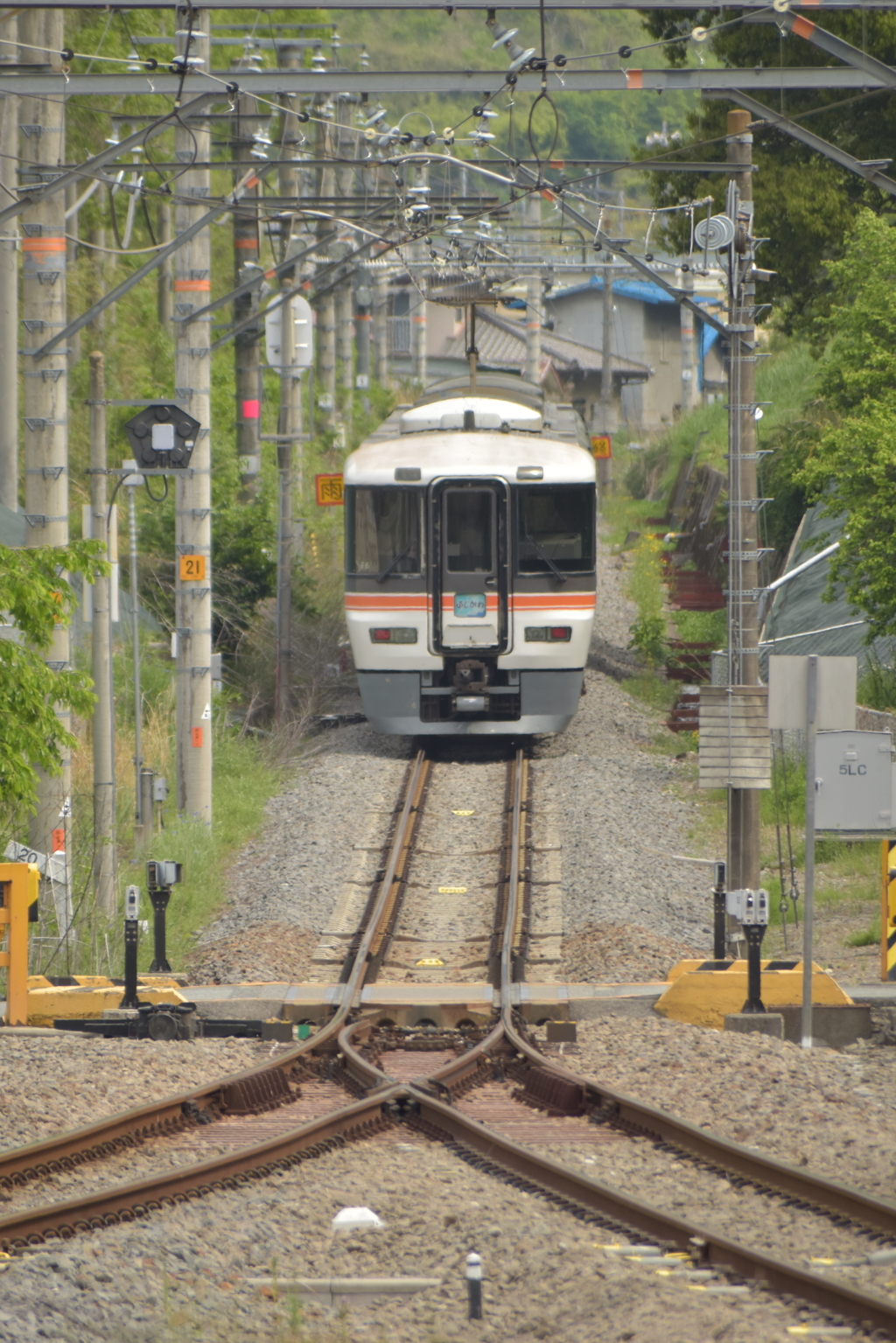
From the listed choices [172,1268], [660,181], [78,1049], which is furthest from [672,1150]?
[660,181]

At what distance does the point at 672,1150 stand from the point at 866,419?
32.8 ft

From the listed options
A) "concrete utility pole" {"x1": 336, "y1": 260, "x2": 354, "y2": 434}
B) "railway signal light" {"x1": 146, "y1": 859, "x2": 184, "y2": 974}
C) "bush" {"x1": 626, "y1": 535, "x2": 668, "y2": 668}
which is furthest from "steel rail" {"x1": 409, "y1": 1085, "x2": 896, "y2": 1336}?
"concrete utility pole" {"x1": 336, "y1": 260, "x2": 354, "y2": 434}

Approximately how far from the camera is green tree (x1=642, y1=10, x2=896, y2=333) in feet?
77.0

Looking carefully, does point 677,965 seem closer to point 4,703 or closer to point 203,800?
point 4,703

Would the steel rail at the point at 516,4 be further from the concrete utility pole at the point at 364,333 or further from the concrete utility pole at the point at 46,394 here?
the concrete utility pole at the point at 364,333

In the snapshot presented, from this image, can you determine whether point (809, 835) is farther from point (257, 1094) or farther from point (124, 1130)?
point (124, 1130)

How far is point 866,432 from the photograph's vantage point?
635 inches

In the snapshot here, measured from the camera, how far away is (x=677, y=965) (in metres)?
10.7

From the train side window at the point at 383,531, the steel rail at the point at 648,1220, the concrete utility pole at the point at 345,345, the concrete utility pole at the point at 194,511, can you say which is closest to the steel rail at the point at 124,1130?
the steel rail at the point at 648,1220

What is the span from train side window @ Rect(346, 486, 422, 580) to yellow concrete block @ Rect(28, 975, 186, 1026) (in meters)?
7.87

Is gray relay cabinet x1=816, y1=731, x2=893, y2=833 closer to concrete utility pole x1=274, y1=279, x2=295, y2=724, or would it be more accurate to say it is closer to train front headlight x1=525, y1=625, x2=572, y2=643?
train front headlight x1=525, y1=625, x2=572, y2=643

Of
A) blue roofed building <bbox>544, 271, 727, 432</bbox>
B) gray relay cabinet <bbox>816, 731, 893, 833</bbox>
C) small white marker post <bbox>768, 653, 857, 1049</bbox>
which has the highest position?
blue roofed building <bbox>544, 271, 727, 432</bbox>

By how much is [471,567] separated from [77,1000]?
8.27m

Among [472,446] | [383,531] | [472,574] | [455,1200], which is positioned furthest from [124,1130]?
[472,446]
